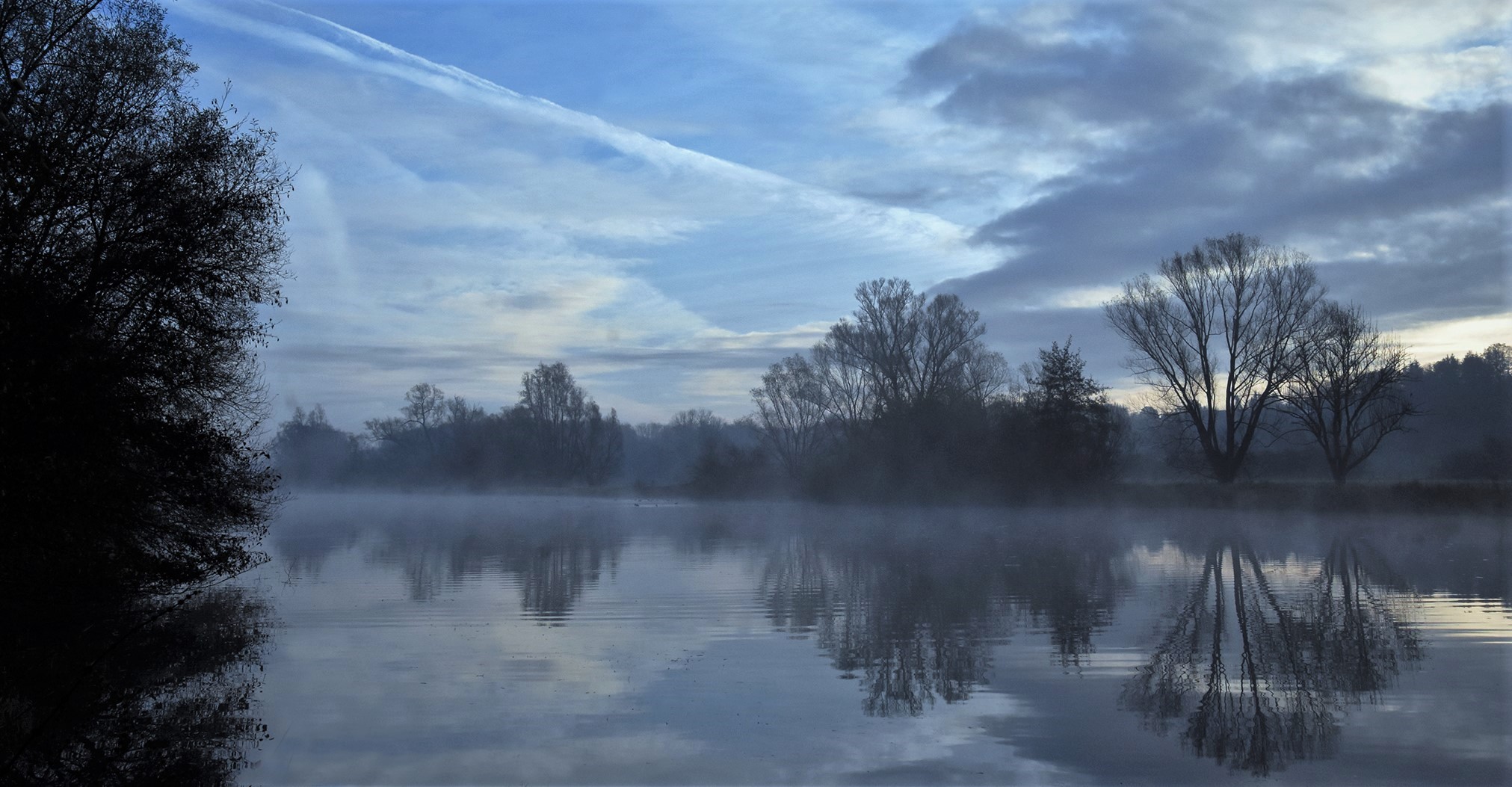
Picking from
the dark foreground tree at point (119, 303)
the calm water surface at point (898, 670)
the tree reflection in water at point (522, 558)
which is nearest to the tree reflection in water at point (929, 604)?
the calm water surface at point (898, 670)

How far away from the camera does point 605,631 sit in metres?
13.1

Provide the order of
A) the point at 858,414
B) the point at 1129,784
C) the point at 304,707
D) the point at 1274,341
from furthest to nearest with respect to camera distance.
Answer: the point at 858,414 → the point at 1274,341 → the point at 304,707 → the point at 1129,784

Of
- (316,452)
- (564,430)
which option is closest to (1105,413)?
(564,430)

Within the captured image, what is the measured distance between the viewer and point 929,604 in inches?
594

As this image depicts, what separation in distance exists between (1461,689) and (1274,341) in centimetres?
3510

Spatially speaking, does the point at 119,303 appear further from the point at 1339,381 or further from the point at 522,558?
the point at 1339,381

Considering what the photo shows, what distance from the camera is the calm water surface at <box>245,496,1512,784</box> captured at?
7.30 meters

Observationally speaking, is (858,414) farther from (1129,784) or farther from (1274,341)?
(1129,784)

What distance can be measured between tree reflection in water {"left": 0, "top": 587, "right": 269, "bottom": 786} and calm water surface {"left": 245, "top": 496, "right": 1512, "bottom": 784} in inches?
15.7

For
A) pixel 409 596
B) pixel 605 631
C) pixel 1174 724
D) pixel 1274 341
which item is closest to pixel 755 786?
pixel 1174 724

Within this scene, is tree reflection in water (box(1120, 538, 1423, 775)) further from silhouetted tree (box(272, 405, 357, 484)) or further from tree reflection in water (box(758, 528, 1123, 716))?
silhouetted tree (box(272, 405, 357, 484))

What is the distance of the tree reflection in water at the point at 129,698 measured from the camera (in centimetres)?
694

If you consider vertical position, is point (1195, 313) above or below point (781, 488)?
above

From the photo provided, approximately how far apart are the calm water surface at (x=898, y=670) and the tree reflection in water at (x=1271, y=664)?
1.9 inches
